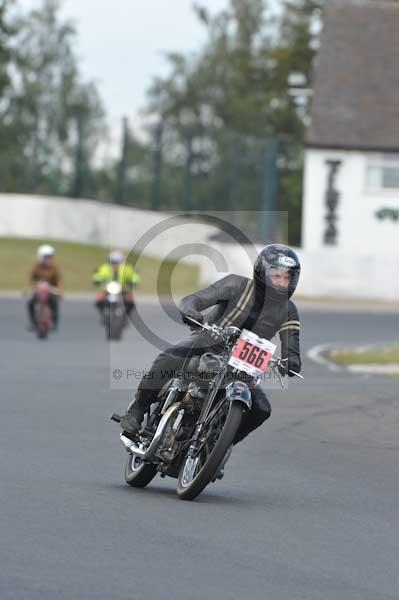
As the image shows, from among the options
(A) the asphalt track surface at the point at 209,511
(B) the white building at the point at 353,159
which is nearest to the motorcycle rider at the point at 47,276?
(A) the asphalt track surface at the point at 209,511

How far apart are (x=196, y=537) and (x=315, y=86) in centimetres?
4234

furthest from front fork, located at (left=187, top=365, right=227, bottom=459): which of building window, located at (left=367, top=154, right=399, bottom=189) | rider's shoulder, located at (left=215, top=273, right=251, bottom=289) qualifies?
building window, located at (left=367, top=154, right=399, bottom=189)

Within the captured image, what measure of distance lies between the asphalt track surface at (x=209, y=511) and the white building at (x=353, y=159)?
31.6 meters

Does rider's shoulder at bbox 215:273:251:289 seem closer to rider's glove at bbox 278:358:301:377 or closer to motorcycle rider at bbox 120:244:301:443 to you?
motorcycle rider at bbox 120:244:301:443

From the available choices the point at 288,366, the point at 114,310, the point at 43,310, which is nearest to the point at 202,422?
the point at 288,366

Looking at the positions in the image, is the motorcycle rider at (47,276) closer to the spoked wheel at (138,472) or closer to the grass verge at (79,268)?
the grass verge at (79,268)

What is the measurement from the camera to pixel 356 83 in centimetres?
4972

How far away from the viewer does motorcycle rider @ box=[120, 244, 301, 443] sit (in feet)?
31.1

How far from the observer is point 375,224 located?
4934 cm

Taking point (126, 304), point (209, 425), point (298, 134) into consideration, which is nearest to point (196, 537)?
point (209, 425)

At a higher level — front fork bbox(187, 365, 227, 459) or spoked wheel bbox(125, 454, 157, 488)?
front fork bbox(187, 365, 227, 459)

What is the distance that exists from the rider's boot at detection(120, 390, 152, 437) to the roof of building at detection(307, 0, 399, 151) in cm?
3893

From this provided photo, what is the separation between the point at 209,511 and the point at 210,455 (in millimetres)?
330

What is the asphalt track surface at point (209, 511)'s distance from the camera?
22.8ft
